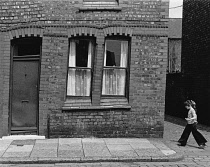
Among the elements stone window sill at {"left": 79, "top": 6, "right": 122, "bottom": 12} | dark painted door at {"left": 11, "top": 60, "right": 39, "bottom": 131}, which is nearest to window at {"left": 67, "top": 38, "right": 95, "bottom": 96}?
stone window sill at {"left": 79, "top": 6, "right": 122, "bottom": 12}

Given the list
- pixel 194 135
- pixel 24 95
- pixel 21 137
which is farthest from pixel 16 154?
pixel 194 135

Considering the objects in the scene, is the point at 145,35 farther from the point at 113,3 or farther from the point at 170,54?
the point at 170,54

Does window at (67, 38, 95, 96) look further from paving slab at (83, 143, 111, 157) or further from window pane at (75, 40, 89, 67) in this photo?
paving slab at (83, 143, 111, 157)

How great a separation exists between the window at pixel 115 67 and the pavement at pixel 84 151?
167 cm

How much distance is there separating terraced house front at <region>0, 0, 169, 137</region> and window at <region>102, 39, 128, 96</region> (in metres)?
0.03

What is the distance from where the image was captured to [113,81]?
9641 mm

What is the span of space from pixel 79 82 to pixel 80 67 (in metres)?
0.50

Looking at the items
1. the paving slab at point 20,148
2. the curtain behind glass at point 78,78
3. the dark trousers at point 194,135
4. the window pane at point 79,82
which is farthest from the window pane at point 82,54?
the dark trousers at point 194,135

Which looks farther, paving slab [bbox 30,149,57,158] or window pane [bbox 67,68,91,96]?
window pane [bbox 67,68,91,96]

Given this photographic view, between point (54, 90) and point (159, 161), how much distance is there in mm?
3990

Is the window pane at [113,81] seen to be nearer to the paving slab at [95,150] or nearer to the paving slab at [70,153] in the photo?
the paving slab at [95,150]

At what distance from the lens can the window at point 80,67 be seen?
31.1ft

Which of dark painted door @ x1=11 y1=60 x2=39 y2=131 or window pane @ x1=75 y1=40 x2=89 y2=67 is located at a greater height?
window pane @ x1=75 y1=40 x2=89 y2=67

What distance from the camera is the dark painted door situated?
9367mm
